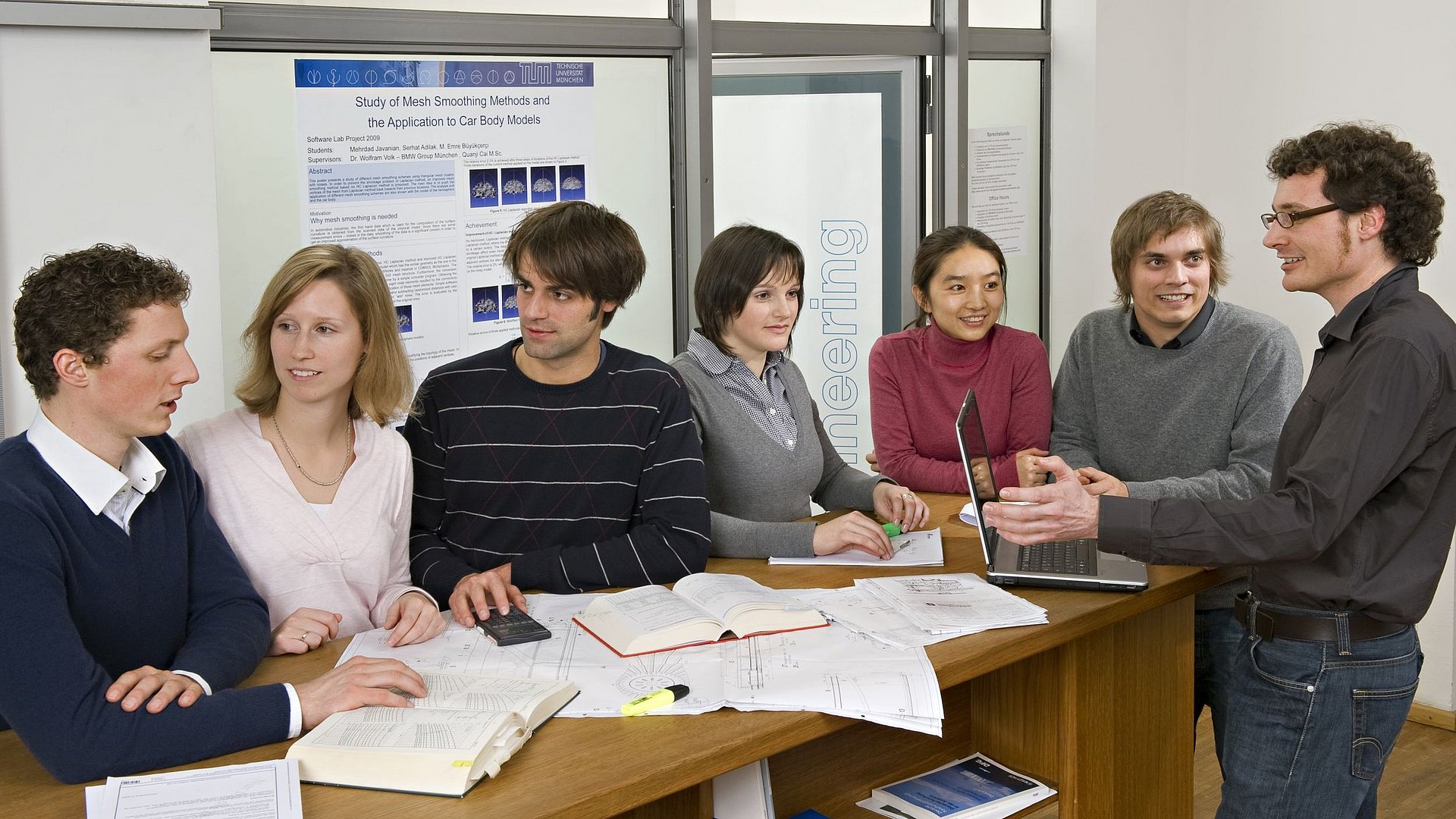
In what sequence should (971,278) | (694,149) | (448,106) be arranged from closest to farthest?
(971,278), (448,106), (694,149)

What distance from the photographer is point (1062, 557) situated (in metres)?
2.63

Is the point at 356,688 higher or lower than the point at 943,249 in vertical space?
lower

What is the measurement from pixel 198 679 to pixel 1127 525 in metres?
1.52

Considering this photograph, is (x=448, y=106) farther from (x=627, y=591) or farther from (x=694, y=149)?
(x=627, y=591)

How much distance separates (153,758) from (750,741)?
777mm

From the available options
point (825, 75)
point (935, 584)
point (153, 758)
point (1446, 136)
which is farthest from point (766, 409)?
point (1446, 136)

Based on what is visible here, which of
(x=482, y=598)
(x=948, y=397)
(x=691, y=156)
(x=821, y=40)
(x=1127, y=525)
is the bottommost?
(x=482, y=598)

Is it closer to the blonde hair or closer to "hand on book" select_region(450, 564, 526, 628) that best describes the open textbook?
"hand on book" select_region(450, 564, 526, 628)

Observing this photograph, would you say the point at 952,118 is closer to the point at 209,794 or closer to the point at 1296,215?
the point at 1296,215

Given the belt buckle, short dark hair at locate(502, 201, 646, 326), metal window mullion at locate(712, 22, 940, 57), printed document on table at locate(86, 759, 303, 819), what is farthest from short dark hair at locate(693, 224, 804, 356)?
printed document on table at locate(86, 759, 303, 819)

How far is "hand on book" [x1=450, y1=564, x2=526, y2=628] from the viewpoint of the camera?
2.22 metres

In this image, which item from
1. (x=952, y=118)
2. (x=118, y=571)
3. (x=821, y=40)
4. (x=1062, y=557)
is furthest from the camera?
(x=952, y=118)

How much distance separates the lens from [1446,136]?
13.7 ft

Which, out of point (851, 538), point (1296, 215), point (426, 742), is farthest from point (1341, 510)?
point (426, 742)
